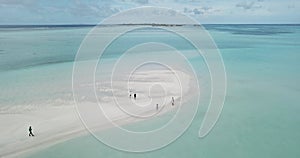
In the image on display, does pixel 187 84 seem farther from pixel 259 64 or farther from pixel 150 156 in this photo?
pixel 259 64

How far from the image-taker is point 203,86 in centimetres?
2467

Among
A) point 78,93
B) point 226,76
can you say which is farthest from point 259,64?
point 78,93

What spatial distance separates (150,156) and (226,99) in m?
9.63

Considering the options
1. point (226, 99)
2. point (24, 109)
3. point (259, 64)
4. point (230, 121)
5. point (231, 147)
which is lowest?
point (231, 147)

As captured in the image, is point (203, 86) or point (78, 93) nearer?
point (78, 93)

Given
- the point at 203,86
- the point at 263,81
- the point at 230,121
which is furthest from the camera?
the point at 263,81

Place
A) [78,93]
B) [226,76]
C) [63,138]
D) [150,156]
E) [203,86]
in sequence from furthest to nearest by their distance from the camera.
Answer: [226,76] → [203,86] → [78,93] → [63,138] → [150,156]

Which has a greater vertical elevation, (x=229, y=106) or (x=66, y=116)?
(x=66, y=116)

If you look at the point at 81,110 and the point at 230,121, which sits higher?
the point at 81,110

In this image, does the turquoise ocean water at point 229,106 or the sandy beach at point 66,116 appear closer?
the turquoise ocean water at point 229,106

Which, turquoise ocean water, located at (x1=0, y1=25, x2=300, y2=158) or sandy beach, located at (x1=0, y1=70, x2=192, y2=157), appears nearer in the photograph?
turquoise ocean water, located at (x1=0, y1=25, x2=300, y2=158)

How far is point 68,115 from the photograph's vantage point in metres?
17.7

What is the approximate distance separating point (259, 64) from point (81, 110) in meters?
26.7

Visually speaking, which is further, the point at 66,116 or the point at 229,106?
Result: the point at 229,106
